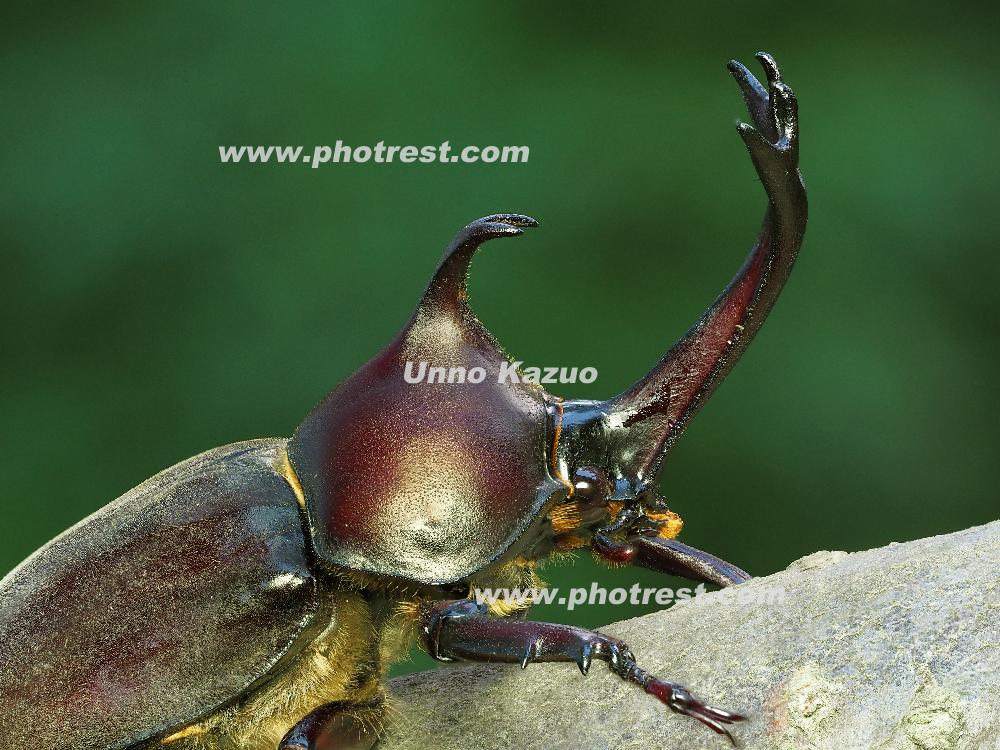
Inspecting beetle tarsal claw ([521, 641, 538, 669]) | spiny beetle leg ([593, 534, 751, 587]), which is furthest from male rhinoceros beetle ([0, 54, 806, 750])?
spiny beetle leg ([593, 534, 751, 587])

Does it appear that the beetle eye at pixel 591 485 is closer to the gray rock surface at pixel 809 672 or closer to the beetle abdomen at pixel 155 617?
the gray rock surface at pixel 809 672

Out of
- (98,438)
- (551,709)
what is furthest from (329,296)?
(551,709)

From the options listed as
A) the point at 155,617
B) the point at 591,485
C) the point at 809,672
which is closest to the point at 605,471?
the point at 591,485

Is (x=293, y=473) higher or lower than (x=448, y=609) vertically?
higher

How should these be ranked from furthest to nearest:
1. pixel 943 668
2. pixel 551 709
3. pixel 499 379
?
pixel 499 379, pixel 551 709, pixel 943 668

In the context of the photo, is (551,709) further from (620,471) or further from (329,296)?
(329,296)

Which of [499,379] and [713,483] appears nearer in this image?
[499,379]

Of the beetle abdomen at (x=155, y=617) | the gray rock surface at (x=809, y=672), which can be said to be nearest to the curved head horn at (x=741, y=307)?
the gray rock surface at (x=809, y=672)
